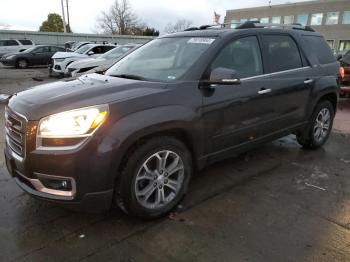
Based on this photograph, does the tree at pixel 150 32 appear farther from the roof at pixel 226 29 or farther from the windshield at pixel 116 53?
the roof at pixel 226 29

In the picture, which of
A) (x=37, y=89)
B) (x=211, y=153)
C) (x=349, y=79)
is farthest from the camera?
(x=349, y=79)

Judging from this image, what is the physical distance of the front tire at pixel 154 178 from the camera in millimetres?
3074

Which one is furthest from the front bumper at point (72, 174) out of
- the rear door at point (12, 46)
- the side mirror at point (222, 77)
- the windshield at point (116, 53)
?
the rear door at point (12, 46)

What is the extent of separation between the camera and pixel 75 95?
3107 millimetres

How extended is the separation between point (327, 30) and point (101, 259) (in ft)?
184

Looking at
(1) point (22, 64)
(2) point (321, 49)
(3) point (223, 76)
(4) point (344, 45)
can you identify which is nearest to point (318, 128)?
(2) point (321, 49)

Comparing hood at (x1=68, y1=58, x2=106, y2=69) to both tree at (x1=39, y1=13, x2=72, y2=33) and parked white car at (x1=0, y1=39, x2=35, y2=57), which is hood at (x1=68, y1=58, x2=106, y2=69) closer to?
parked white car at (x1=0, y1=39, x2=35, y2=57)

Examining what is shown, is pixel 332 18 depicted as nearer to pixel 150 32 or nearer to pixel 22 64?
pixel 150 32

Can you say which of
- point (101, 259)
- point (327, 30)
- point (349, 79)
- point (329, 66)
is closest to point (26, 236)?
point (101, 259)

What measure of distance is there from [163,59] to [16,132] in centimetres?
179

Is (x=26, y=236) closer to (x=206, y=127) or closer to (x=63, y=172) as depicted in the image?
(x=63, y=172)

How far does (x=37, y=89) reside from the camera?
350cm

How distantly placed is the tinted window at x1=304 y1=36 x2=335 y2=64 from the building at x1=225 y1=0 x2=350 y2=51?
41.9 m

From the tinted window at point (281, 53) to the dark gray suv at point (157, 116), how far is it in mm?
15
